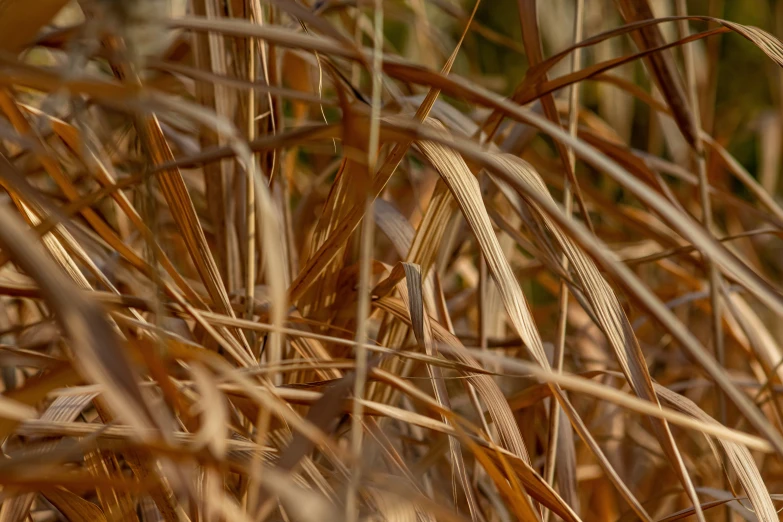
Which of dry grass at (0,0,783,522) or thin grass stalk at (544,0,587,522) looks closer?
dry grass at (0,0,783,522)

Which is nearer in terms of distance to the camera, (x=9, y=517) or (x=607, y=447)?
(x=9, y=517)

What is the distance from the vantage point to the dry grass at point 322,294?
0.20 metres

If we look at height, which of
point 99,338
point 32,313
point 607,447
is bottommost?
point 607,447

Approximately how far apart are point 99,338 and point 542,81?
0.29 metres

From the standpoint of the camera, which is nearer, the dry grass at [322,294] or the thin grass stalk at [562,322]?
the dry grass at [322,294]

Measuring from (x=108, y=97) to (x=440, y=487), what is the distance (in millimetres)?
379

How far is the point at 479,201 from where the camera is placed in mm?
309

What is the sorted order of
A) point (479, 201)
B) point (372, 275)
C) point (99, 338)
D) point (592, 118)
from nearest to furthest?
1. point (99, 338)
2. point (479, 201)
3. point (372, 275)
4. point (592, 118)

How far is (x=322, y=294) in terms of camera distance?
44 centimetres

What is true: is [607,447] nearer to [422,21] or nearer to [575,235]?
[422,21]

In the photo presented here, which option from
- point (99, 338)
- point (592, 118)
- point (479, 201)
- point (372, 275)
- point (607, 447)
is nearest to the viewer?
point (99, 338)

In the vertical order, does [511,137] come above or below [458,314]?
above

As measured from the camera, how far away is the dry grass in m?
0.20

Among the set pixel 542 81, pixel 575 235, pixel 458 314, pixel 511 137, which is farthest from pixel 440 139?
pixel 458 314
